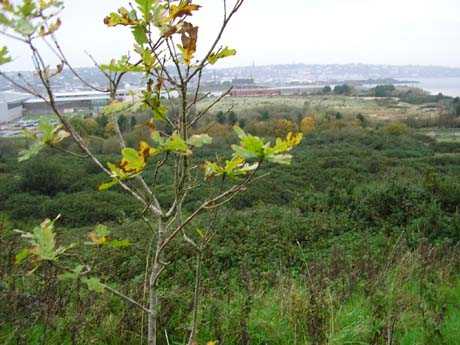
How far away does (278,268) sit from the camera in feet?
18.8

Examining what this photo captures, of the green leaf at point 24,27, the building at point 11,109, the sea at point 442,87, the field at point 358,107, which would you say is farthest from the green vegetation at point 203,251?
the sea at point 442,87

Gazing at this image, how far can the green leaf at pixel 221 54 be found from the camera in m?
1.19

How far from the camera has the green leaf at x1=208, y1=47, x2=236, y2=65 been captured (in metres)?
1.19

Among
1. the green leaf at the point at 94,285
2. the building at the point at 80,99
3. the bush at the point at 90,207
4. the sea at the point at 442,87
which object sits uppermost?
the building at the point at 80,99

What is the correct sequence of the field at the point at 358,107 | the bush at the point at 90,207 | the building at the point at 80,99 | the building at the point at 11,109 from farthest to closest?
the field at the point at 358,107, the building at the point at 11,109, the bush at the point at 90,207, the building at the point at 80,99

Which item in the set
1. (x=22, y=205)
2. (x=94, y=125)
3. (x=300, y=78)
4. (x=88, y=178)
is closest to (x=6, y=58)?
(x=22, y=205)

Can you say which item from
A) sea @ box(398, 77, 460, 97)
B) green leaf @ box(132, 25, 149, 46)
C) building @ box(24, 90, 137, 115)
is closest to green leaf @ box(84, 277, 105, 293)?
building @ box(24, 90, 137, 115)

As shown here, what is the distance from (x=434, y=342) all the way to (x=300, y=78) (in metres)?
121

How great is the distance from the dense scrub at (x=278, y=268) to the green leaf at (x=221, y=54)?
449 millimetres

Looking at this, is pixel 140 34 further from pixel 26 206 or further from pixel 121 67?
pixel 26 206

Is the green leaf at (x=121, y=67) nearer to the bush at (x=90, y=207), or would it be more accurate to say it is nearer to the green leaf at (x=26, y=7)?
the green leaf at (x=26, y=7)

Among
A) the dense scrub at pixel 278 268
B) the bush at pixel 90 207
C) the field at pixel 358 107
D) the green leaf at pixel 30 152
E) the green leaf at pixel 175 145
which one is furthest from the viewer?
the field at pixel 358 107

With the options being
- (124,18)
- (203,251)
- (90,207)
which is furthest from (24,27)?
(90,207)

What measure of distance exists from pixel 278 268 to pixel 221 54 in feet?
15.8
